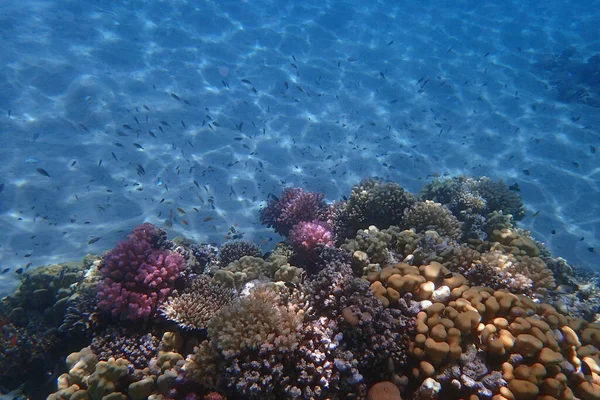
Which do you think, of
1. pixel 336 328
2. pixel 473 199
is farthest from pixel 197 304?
pixel 473 199

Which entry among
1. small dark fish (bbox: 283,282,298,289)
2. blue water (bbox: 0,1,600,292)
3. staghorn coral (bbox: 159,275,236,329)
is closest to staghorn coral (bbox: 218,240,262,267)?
staghorn coral (bbox: 159,275,236,329)

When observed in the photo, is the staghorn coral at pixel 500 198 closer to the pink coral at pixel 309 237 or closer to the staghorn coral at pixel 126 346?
the pink coral at pixel 309 237

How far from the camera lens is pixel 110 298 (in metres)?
4.96

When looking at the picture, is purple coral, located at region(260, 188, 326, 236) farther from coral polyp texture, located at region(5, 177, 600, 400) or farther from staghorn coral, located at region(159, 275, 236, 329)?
staghorn coral, located at region(159, 275, 236, 329)

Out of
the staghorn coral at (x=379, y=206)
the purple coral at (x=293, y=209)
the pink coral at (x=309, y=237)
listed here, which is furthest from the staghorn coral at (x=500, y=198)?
the pink coral at (x=309, y=237)

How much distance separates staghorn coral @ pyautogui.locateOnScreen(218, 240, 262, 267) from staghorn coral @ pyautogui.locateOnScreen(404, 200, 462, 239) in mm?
3578

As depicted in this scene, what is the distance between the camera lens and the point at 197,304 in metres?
4.89

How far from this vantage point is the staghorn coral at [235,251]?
7.48m

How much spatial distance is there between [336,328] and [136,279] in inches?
126

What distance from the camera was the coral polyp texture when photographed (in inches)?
147

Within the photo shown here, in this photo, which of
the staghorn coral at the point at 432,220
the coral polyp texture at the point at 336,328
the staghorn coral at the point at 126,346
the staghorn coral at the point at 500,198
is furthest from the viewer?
the staghorn coral at the point at 500,198

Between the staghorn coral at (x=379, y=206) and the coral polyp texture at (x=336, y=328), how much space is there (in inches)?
62.5

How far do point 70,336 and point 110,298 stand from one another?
1.57 m

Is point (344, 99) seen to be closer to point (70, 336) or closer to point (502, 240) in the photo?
point (502, 240)
